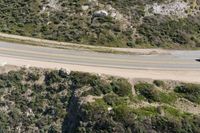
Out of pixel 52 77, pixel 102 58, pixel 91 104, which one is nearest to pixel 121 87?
pixel 91 104

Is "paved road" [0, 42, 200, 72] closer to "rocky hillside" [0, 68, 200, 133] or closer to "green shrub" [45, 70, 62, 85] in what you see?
"green shrub" [45, 70, 62, 85]

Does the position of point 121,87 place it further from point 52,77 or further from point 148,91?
point 52,77

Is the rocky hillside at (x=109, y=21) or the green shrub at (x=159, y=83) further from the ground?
the rocky hillside at (x=109, y=21)

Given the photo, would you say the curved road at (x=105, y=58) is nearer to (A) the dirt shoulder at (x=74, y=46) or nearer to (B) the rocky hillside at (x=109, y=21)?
(A) the dirt shoulder at (x=74, y=46)

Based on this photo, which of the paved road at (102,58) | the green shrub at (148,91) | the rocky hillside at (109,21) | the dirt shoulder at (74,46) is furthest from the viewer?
the rocky hillside at (109,21)

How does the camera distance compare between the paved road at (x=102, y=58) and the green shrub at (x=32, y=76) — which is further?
the paved road at (x=102, y=58)

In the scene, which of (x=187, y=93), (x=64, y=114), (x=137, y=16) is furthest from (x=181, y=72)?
(x=64, y=114)

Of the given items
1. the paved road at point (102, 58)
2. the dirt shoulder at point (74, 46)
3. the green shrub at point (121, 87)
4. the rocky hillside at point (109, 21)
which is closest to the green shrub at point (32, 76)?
the paved road at point (102, 58)
